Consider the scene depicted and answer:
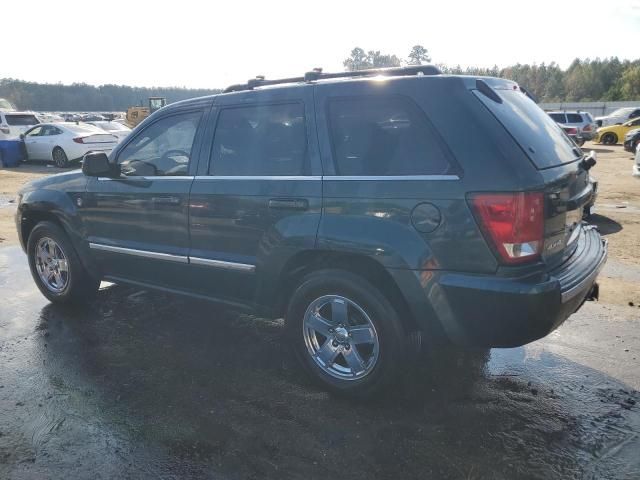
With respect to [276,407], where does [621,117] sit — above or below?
above

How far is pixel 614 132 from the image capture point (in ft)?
90.8

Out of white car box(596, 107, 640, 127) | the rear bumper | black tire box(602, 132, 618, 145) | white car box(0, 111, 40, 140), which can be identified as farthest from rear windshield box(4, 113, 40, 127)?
white car box(596, 107, 640, 127)

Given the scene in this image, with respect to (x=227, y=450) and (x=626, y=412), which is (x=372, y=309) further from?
(x=626, y=412)

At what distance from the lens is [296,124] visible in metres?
3.51

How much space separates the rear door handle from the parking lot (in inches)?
49.0

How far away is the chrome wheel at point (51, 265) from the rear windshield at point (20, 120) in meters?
19.7

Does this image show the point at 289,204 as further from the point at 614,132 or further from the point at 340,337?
the point at 614,132

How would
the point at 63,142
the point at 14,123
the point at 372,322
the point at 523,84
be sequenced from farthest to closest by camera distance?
the point at 523,84 → the point at 14,123 → the point at 63,142 → the point at 372,322

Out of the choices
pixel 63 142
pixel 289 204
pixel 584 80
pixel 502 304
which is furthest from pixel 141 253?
pixel 584 80

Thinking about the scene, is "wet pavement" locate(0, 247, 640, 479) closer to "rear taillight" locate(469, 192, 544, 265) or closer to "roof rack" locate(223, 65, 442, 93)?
"rear taillight" locate(469, 192, 544, 265)

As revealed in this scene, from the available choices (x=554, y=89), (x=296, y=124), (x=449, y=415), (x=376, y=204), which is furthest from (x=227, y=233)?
(x=554, y=89)

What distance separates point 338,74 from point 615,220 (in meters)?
7.25

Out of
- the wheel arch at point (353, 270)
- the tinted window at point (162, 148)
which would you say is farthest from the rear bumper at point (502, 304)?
the tinted window at point (162, 148)

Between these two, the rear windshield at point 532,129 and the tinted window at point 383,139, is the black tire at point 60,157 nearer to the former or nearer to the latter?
the tinted window at point 383,139
